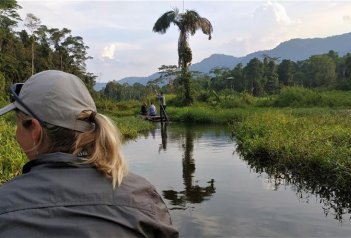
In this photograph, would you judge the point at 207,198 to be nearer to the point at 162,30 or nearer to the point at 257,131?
the point at 257,131

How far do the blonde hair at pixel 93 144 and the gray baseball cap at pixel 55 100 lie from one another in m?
0.03

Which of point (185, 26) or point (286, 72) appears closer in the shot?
point (185, 26)

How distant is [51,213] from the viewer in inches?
54.2

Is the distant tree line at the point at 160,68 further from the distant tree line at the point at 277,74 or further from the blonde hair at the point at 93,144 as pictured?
the blonde hair at the point at 93,144

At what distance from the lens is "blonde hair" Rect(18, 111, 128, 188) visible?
158 cm

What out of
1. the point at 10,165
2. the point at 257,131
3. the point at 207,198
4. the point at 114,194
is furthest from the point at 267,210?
the point at 257,131

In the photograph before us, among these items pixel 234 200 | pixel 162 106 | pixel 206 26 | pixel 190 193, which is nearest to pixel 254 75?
pixel 206 26

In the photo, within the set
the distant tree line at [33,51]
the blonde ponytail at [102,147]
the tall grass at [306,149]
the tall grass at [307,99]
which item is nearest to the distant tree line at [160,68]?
the distant tree line at [33,51]

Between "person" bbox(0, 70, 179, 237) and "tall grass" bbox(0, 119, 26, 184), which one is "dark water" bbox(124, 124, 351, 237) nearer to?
"tall grass" bbox(0, 119, 26, 184)

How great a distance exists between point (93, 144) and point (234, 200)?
5901 mm

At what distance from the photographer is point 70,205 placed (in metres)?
1.40

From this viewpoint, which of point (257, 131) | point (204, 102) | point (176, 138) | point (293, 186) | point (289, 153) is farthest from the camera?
point (204, 102)

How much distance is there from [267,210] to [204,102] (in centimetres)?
2452

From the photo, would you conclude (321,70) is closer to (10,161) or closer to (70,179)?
(10,161)
